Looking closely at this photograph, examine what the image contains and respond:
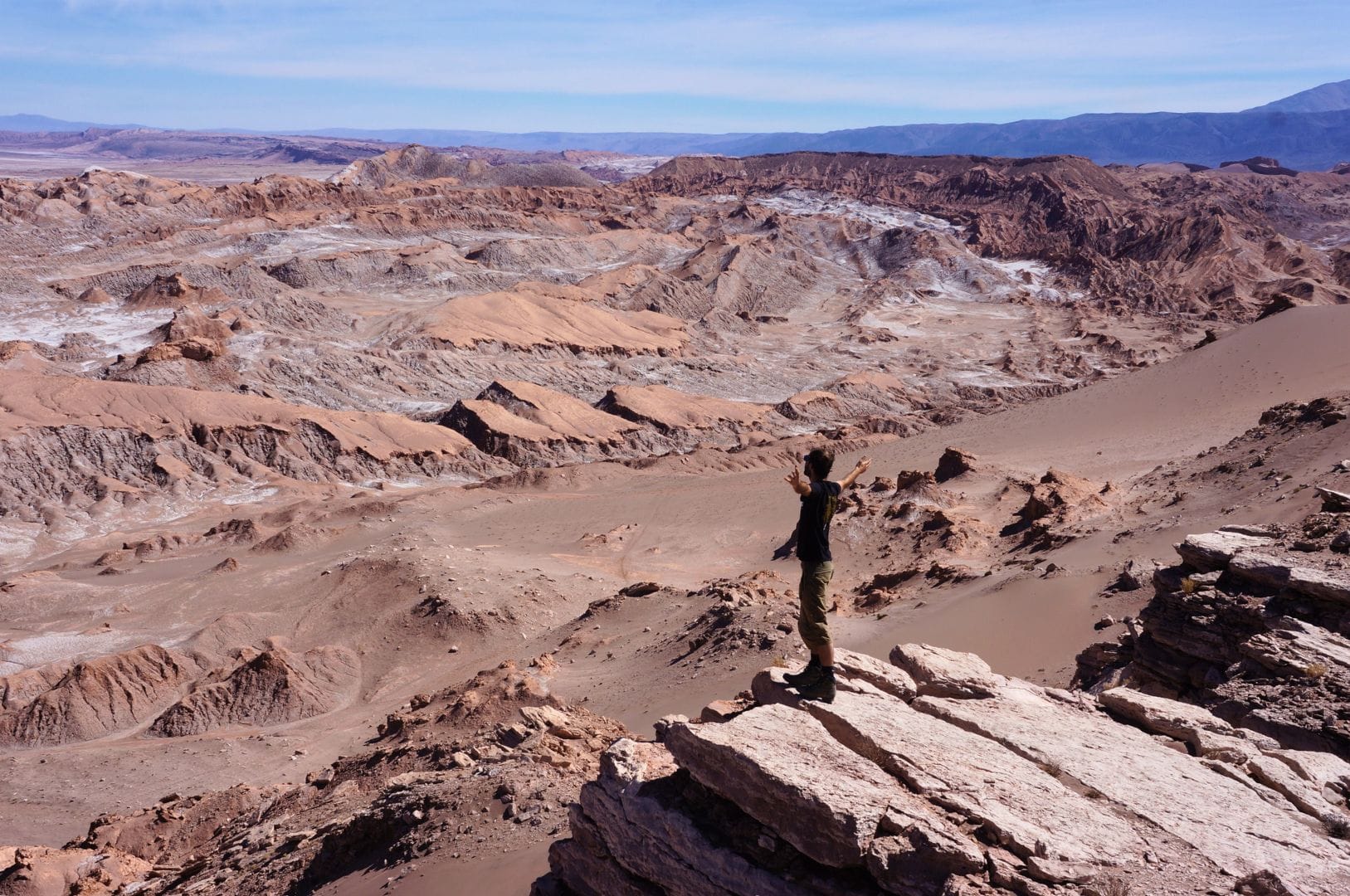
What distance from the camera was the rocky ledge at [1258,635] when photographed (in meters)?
6.94

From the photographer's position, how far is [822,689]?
18.7 feet

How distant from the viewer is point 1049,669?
11.2 m

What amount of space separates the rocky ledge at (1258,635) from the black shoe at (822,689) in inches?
135

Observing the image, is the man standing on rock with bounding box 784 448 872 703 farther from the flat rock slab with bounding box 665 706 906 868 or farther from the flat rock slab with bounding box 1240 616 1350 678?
the flat rock slab with bounding box 1240 616 1350 678

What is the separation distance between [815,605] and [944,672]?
149cm

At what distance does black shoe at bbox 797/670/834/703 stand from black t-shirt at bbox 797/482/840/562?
69 centimetres

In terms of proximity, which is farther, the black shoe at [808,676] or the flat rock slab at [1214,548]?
the flat rock slab at [1214,548]

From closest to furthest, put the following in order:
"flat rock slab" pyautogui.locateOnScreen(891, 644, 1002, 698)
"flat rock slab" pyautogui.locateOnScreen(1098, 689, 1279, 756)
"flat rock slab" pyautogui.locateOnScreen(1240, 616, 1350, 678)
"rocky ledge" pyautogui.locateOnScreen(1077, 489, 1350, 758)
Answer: "flat rock slab" pyautogui.locateOnScreen(1098, 689, 1279, 756), "flat rock slab" pyautogui.locateOnScreen(891, 644, 1002, 698), "rocky ledge" pyautogui.locateOnScreen(1077, 489, 1350, 758), "flat rock slab" pyautogui.locateOnScreen(1240, 616, 1350, 678)

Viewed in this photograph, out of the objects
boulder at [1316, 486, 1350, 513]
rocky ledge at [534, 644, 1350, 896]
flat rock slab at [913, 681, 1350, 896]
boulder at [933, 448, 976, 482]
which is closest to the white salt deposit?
boulder at [933, 448, 976, 482]

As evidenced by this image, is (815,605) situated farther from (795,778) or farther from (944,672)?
(944,672)

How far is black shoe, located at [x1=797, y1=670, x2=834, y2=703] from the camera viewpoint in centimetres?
570

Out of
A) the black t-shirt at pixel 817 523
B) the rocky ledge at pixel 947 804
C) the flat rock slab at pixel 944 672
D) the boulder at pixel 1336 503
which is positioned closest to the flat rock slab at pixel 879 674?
the rocky ledge at pixel 947 804

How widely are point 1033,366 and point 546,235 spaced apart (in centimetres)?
4087

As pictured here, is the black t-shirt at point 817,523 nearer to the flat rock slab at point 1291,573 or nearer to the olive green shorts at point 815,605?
the olive green shorts at point 815,605
